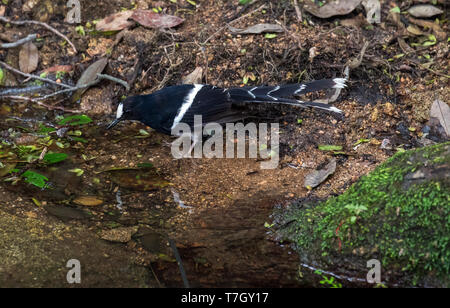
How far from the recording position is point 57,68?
5480 millimetres

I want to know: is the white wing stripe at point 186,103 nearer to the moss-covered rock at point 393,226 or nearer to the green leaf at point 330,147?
the green leaf at point 330,147

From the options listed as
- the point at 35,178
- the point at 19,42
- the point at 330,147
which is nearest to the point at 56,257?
the point at 35,178

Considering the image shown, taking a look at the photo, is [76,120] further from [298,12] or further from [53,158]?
[298,12]

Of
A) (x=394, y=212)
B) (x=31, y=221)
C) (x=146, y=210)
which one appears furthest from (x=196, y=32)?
(x=394, y=212)

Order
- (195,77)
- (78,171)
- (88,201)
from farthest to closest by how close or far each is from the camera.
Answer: (195,77), (78,171), (88,201)

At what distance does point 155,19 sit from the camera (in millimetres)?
5453

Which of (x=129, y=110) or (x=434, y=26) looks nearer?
(x=129, y=110)

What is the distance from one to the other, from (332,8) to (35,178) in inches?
133

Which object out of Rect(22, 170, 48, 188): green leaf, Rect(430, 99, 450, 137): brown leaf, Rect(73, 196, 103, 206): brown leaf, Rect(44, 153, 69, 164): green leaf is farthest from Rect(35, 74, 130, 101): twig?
Rect(430, 99, 450, 137): brown leaf

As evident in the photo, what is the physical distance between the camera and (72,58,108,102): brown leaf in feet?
17.4

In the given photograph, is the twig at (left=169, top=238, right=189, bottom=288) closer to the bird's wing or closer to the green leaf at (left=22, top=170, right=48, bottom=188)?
the green leaf at (left=22, top=170, right=48, bottom=188)

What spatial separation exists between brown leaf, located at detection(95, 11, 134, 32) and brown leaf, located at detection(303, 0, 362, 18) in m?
1.92
